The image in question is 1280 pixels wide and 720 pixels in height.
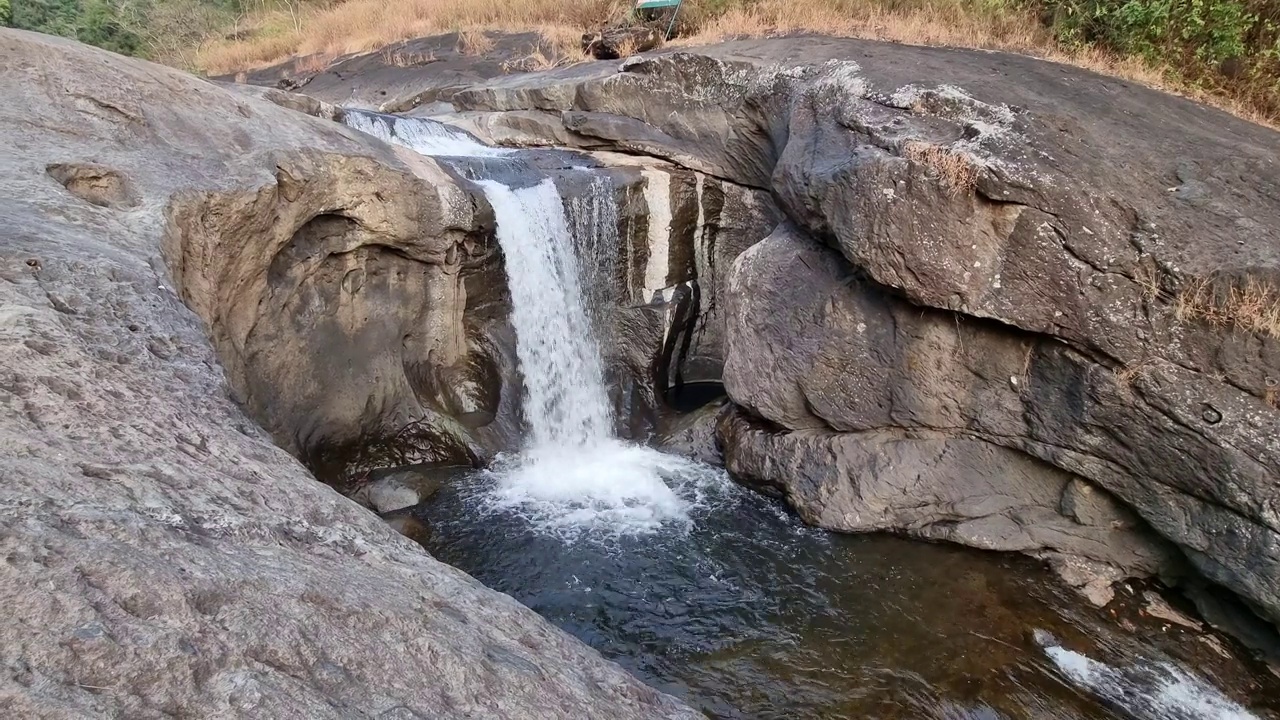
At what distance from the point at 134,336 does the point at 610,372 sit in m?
5.43

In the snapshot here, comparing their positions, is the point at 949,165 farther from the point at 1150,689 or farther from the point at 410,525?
the point at 410,525

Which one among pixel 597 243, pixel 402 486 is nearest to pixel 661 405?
pixel 597 243

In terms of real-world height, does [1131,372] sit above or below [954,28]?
below

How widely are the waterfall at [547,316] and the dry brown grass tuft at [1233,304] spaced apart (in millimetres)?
5071

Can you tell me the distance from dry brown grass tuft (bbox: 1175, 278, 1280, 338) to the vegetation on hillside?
11.5ft

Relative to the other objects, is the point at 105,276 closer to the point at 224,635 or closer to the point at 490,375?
the point at 224,635

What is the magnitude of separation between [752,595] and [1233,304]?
11.6ft

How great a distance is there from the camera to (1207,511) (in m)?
4.79

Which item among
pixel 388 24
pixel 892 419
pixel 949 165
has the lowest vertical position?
pixel 892 419

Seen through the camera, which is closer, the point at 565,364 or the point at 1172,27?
the point at 1172,27

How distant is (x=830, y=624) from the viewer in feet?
16.8

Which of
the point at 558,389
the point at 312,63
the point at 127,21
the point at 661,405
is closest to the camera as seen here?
the point at 558,389

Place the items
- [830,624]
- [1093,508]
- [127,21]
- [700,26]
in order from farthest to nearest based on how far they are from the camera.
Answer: [127,21], [700,26], [1093,508], [830,624]

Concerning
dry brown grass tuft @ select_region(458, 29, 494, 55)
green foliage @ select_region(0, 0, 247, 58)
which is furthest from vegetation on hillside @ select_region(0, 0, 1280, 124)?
green foliage @ select_region(0, 0, 247, 58)
